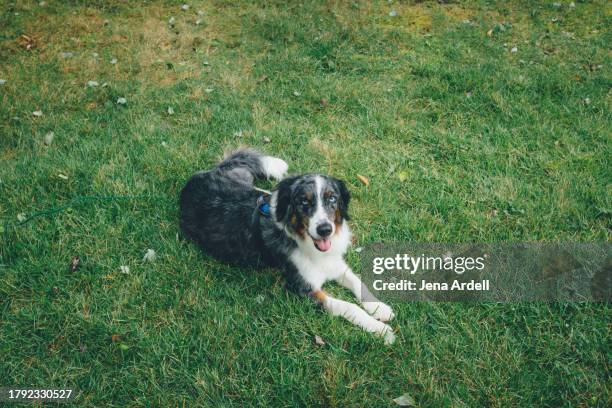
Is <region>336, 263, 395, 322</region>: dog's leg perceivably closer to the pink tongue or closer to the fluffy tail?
the pink tongue

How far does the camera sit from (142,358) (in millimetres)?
2645

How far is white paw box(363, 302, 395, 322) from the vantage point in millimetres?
2865

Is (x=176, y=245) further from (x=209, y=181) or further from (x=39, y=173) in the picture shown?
(x=39, y=173)

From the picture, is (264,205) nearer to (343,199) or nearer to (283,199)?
(283,199)

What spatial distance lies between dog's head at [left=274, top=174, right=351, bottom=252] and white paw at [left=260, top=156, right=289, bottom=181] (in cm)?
99

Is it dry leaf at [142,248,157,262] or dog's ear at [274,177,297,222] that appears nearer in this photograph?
dog's ear at [274,177,297,222]

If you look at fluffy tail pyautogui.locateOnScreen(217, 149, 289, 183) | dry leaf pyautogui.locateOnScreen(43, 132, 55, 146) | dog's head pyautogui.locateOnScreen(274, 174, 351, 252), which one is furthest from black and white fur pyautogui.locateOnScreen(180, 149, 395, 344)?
dry leaf pyautogui.locateOnScreen(43, 132, 55, 146)

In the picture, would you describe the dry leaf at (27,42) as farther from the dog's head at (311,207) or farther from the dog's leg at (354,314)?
the dog's leg at (354,314)

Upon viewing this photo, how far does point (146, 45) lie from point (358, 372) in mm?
5957

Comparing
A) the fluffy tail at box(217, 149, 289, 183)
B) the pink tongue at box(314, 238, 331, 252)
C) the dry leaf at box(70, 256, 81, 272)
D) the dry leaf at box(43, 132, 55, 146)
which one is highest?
the pink tongue at box(314, 238, 331, 252)

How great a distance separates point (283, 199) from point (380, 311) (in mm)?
1024

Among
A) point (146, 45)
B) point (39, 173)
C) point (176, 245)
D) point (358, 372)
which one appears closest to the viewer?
point (358, 372)

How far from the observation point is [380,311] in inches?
114

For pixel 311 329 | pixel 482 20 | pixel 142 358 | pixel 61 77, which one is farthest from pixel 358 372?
pixel 482 20
